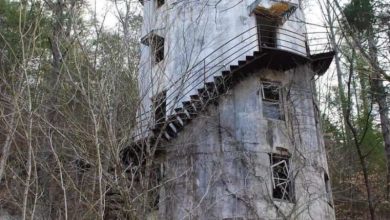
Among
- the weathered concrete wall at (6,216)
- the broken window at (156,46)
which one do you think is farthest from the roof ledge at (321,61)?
the weathered concrete wall at (6,216)

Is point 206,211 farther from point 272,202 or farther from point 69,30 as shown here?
point 69,30

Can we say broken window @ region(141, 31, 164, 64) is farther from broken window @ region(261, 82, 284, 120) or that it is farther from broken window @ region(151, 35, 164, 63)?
broken window @ region(261, 82, 284, 120)

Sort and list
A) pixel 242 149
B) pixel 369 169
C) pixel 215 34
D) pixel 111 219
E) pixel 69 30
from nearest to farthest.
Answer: pixel 69 30 → pixel 111 219 → pixel 242 149 → pixel 215 34 → pixel 369 169

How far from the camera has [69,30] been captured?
9.30 meters

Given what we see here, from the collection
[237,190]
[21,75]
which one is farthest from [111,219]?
[21,75]

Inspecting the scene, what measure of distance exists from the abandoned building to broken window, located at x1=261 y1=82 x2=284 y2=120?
3cm

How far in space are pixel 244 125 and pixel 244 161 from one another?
50.4 inches

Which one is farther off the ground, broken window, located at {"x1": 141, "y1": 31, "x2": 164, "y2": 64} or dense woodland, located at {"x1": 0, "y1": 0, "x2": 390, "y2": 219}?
broken window, located at {"x1": 141, "y1": 31, "x2": 164, "y2": 64}

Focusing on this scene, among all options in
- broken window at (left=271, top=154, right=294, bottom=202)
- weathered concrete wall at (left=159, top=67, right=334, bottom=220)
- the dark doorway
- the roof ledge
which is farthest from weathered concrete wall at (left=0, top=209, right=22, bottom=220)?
the roof ledge

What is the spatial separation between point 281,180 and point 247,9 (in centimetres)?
658

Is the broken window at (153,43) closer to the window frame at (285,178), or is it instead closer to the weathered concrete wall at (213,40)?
the weathered concrete wall at (213,40)

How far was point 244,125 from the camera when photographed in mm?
15914

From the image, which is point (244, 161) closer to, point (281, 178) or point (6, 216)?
point (281, 178)

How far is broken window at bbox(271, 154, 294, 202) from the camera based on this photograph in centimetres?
1540
